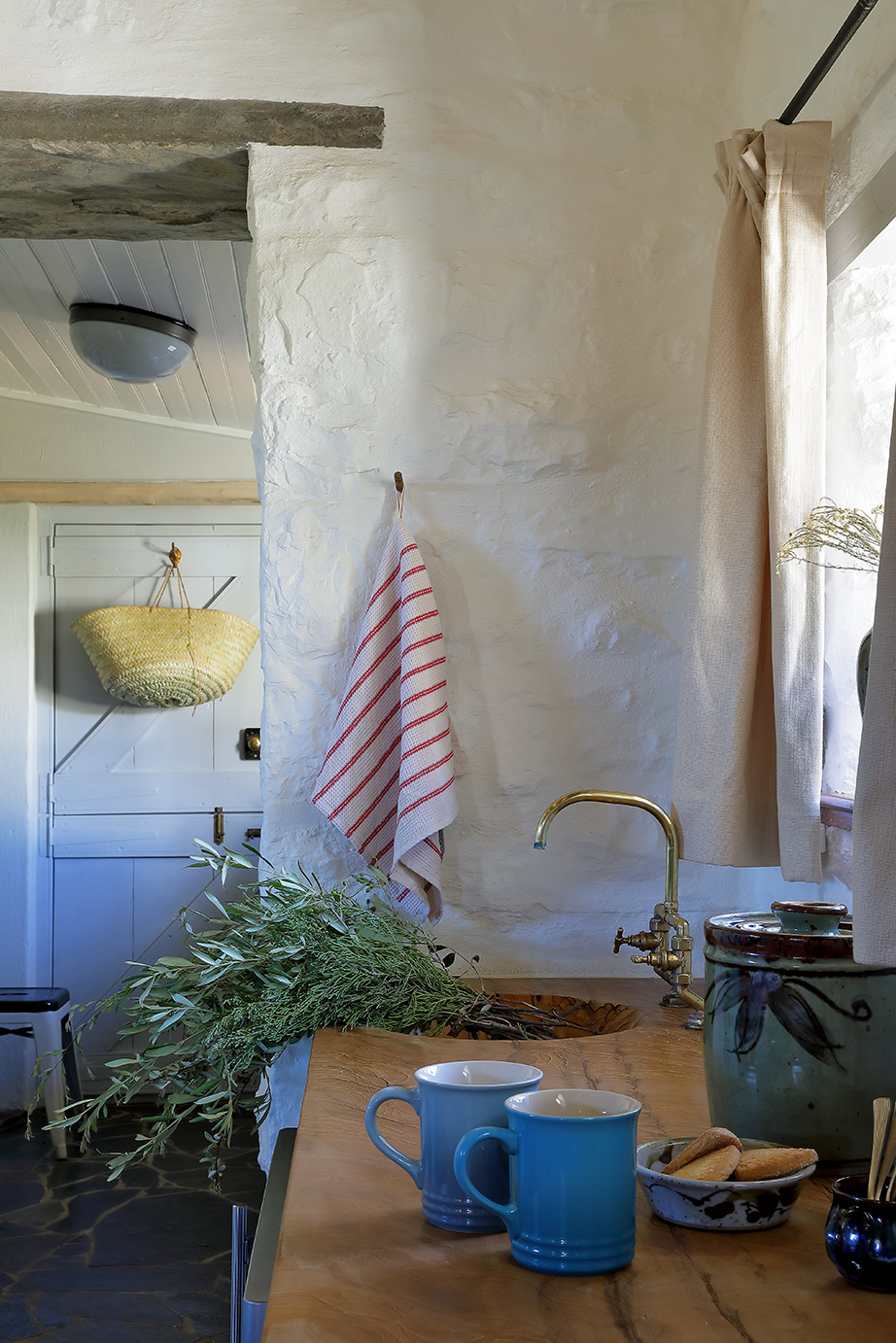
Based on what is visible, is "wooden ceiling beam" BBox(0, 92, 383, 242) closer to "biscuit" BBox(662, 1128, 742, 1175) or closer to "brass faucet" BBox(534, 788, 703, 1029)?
"brass faucet" BBox(534, 788, 703, 1029)

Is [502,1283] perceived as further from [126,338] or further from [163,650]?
[163,650]

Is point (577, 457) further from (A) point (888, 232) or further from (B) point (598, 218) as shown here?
(A) point (888, 232)

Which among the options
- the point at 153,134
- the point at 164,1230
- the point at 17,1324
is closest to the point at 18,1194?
the point at 164,1230

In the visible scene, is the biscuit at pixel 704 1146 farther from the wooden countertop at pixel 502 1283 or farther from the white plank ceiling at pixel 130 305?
the white plank ceiling at pixel 130 305

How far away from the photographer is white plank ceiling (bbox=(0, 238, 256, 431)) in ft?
9.06

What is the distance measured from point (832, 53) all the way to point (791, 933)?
103 centimetres

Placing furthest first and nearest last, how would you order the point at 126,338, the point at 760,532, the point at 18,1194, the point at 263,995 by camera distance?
the point at 18,1194, the point at 126,338, the point at 760,532, the point at 263,995

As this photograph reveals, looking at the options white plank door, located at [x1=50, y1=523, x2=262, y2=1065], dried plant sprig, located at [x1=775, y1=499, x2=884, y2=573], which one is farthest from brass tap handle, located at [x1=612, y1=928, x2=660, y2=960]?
white plank door, located at [x1=50, y1=523, x2=262, y2=1065]

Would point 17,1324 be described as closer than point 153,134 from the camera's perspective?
No

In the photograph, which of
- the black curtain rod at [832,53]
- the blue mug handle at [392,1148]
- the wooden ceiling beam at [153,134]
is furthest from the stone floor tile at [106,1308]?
the black curtain rod at [832,53]

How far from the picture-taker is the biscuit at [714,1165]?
27.6 inches

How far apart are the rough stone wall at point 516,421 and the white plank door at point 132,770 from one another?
8.34 ft

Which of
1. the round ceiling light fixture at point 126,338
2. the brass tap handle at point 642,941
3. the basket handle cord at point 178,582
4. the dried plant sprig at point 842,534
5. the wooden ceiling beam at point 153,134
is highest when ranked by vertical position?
the round ceiling light fixture at point 126,338

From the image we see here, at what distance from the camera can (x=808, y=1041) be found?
0.77 metres
